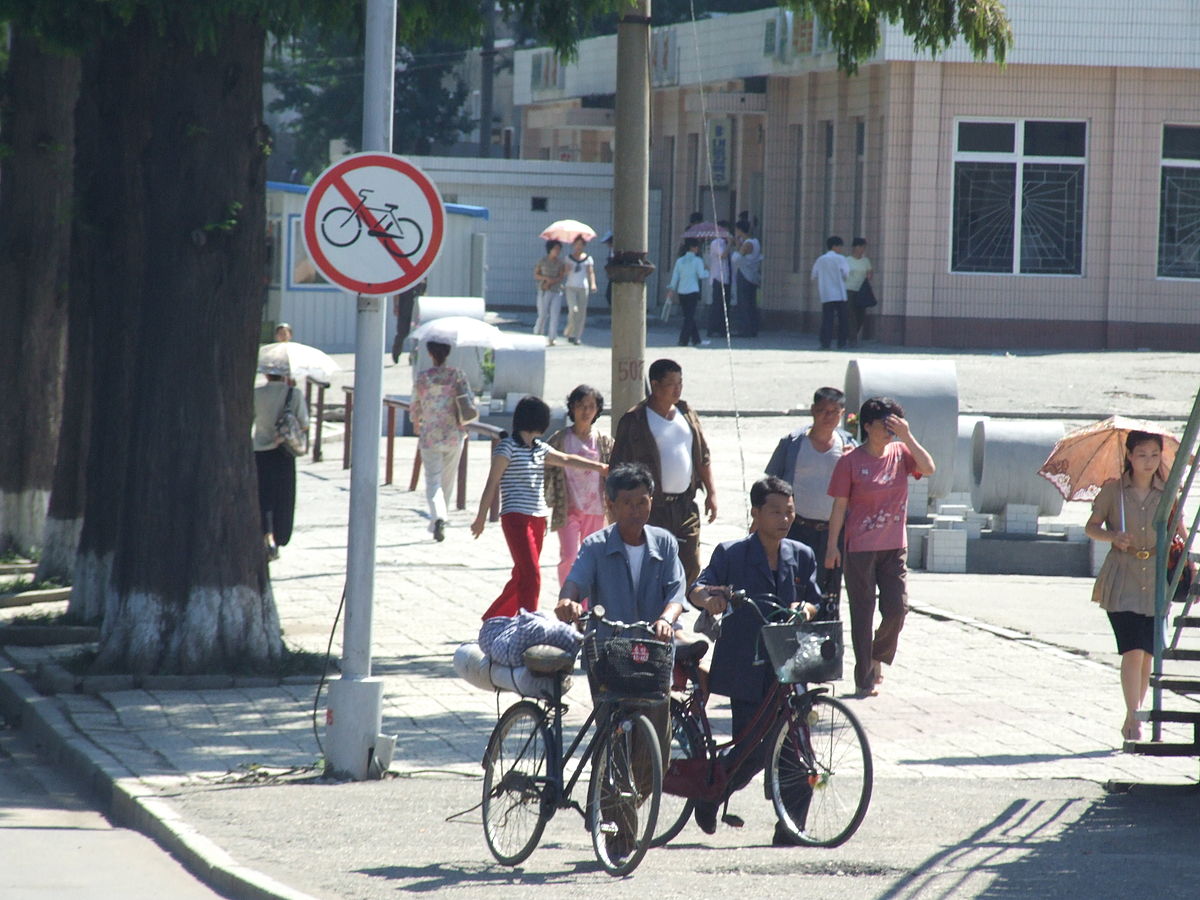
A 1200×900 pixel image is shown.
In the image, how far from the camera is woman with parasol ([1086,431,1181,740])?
28.9 feet

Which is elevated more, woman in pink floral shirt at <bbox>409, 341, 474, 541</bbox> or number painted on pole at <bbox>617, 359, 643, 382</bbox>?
number painted on pole at <bbox>617, 359, 643, 382</bbox>

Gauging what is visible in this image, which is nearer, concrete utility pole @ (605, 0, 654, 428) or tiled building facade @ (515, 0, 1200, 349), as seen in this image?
concrete utility pole @ (605, 0, 654, 428)

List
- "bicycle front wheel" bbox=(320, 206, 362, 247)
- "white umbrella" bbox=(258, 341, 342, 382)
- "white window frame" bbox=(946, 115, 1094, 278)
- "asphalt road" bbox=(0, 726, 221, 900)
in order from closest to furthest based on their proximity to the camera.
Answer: "asphalt road" bbox=(0, 726, 221, 900) < "bicycle front wheel" bbox=(320, 206, 362, 247) < "white umbrella" bbox=(258, 341, 342, 382) < "white window frame" bbox=(946, 115, 1094, 278)

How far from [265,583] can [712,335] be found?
2382 centimetres

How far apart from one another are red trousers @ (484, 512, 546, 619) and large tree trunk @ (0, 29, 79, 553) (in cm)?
547

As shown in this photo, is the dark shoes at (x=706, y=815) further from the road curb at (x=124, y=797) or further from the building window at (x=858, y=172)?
the building window at (x=858, y=172)

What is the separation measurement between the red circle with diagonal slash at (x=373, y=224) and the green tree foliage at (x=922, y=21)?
3.58 meters

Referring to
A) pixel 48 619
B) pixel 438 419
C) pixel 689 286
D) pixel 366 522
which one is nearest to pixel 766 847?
pixel 366 522

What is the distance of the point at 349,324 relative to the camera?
108 feet

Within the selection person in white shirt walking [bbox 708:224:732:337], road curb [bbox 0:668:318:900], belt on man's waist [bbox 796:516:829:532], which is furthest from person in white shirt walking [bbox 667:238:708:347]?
road curb [bbox 0:668:318:900]

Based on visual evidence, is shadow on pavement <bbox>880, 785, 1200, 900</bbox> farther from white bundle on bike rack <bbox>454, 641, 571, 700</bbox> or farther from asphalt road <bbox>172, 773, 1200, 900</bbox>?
white bundle on bike rack <bbox>454, 641, 571, 700</bbox>

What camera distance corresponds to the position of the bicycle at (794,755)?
22.5ft

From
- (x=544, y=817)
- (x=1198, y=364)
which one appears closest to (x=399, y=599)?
(x=544, y=817)

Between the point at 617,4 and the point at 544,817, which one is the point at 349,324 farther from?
the point at 544,817
